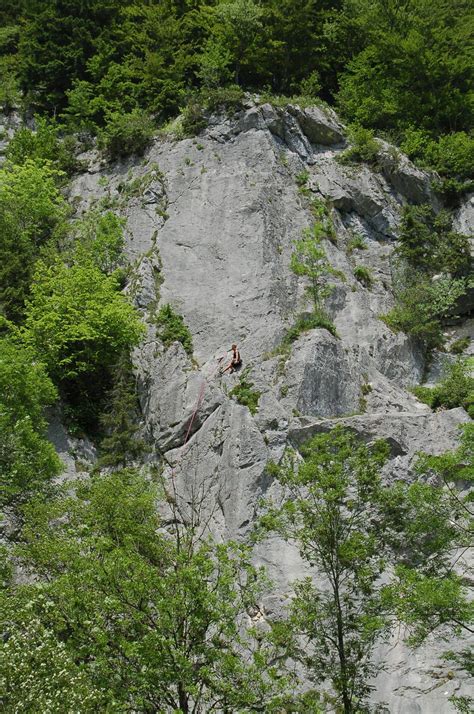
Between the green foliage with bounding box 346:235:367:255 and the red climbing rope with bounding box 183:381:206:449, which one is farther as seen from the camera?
the green foliage with bounding box 346:235:367:255

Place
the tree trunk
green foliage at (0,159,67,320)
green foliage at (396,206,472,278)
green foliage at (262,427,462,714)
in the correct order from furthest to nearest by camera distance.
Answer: green foliage at (396,206,472,278) → green foliage at (0,159,67,320) → green foliage at (262,427,462,714) → the tree trunk

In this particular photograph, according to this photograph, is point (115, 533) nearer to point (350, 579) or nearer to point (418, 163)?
point (350, 579)

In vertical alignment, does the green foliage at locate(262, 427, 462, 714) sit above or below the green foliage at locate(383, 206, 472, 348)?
below

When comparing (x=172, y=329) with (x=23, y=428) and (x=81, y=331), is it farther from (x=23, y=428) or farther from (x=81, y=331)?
(x=23, y=428)

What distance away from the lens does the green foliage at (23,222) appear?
2639 cm

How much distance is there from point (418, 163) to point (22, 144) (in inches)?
735

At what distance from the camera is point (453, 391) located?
75.4 feet

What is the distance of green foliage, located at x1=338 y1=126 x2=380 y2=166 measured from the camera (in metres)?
32.6

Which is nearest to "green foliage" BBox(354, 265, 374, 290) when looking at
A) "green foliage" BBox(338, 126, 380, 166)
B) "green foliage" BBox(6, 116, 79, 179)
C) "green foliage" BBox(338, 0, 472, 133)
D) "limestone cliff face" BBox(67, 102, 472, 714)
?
"limestone cliff face" BBox(67, 102, 472, 714)

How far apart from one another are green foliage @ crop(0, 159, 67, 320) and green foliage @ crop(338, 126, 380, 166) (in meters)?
12.9

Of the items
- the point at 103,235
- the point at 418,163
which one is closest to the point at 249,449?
the point at 103,235

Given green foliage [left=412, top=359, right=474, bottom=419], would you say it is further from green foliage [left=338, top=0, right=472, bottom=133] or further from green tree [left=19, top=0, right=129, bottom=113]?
green tree [left=19, top=0, right=129, bottom=113]

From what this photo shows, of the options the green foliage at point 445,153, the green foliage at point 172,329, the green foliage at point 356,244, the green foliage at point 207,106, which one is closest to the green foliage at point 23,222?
the green foliage at point 172,329

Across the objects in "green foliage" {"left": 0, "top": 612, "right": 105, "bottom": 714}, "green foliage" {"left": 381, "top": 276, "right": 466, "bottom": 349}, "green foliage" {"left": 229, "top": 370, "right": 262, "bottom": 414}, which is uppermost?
"green foliage" {"left": 381, "top": 276, "right": 466, "bottom": 349}
